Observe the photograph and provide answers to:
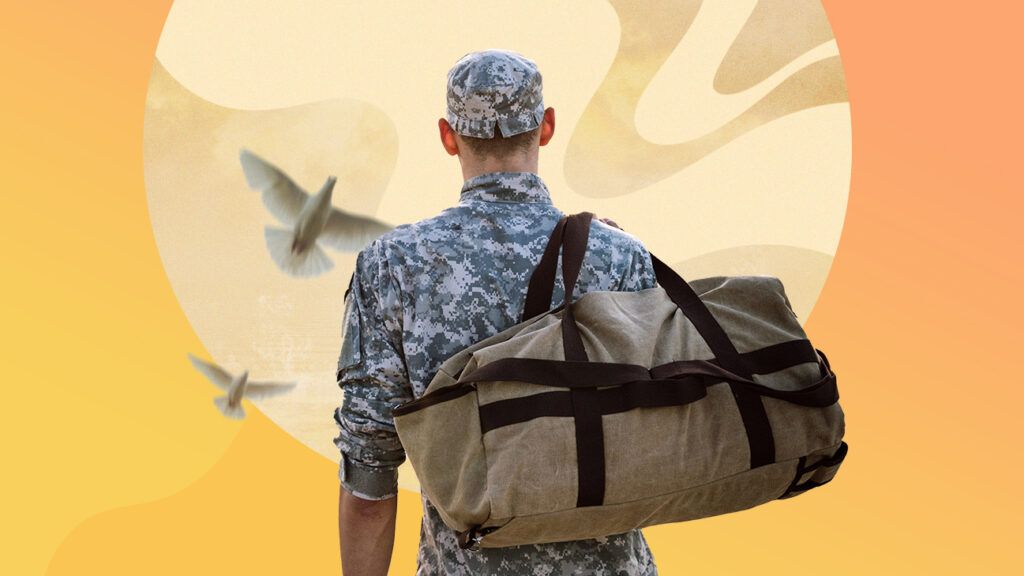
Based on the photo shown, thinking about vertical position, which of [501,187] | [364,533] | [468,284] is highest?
[501,187]

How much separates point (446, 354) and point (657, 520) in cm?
47

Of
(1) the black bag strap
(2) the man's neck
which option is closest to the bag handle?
(1) the black bag strap

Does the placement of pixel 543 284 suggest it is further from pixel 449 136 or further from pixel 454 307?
pixel 449 136

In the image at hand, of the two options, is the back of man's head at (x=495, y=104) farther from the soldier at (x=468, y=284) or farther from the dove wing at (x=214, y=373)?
the dove wing at (x=214, y=373)

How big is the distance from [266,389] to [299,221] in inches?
22.7

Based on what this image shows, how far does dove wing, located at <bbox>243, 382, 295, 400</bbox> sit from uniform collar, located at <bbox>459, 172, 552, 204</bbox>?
1.82 m

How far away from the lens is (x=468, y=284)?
2.00 m

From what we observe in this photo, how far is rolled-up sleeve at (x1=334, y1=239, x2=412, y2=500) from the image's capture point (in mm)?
2035

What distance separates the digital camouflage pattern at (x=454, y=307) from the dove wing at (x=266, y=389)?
1.65 metres

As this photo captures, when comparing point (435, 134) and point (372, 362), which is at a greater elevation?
point (435, 134)

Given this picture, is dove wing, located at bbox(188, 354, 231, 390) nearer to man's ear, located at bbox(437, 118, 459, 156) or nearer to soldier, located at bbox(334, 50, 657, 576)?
soldier, located at bbox(334, 50, 657, 576)

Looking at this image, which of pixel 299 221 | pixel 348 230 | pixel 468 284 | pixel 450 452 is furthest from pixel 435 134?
pixel 450 452

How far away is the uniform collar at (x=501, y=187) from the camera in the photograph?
2.06 metres

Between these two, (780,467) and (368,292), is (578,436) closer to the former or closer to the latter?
(780,467)
